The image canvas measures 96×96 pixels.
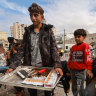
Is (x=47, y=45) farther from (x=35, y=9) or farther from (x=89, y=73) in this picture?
(x=89, y=73)

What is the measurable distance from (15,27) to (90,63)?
3238 inches

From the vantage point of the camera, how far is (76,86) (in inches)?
85.0

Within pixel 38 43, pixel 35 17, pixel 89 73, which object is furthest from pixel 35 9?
pixel 89 73

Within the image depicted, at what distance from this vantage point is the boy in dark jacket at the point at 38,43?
1.62m

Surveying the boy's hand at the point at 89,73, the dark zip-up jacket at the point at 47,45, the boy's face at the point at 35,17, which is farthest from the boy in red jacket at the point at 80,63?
the boy's face at the point at 35,17

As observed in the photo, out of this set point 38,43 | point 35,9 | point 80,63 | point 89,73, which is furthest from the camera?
point 80,63

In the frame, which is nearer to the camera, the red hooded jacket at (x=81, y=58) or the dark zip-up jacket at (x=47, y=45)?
the dark zip-up jacket at (x=47, y=45)

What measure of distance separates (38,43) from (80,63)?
1028mm

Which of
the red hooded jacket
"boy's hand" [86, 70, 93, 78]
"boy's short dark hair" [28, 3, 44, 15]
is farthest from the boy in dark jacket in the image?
"boy's hand" [86, 70, 93, 78]

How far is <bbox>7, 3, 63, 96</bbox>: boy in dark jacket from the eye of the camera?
162 centimetres

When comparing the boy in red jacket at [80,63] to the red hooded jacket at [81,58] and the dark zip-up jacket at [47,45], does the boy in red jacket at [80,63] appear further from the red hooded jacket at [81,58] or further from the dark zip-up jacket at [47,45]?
the dark zip-up jacket at [47,45]

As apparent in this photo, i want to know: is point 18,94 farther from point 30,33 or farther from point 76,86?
point 30,33

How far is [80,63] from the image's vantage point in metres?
1.99

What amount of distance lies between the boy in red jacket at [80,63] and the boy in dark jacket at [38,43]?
658 mm
